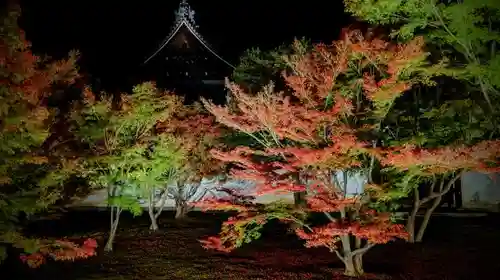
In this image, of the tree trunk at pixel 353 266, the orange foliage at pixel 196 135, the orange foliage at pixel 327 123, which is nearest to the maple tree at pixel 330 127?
the orange foliage at pixel 327 123

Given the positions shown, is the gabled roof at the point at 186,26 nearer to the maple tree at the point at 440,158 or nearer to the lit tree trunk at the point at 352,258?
the lit tree trunk at the point at 352,258

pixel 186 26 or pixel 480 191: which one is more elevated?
pixel 186 26

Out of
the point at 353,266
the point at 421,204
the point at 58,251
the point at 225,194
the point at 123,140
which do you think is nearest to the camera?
Answer: the point at 58,251

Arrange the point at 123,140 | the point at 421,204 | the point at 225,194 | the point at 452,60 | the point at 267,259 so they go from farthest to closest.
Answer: the point at 225,194, the point at 421,204, the point at 123,140, the point at 267,259, the point at 452,60

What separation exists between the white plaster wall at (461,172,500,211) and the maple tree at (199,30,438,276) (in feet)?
36.4

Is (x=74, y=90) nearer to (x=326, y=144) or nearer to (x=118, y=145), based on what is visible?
(x=118, y=145)

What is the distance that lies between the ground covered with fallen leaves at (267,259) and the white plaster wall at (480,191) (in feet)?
8.97

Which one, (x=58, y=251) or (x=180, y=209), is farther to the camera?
(x=180, y=209)

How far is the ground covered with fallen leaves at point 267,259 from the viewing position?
1064 cm

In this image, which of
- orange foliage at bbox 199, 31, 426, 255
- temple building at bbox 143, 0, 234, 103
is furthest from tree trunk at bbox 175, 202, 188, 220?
temple building at bbox 143, 0, 234, 103

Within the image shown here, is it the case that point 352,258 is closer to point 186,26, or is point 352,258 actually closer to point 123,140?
point 123,140

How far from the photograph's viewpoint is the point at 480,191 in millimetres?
18734

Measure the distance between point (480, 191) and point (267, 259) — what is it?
10970 millimetres

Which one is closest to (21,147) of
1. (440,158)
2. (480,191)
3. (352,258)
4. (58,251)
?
(58,251)
